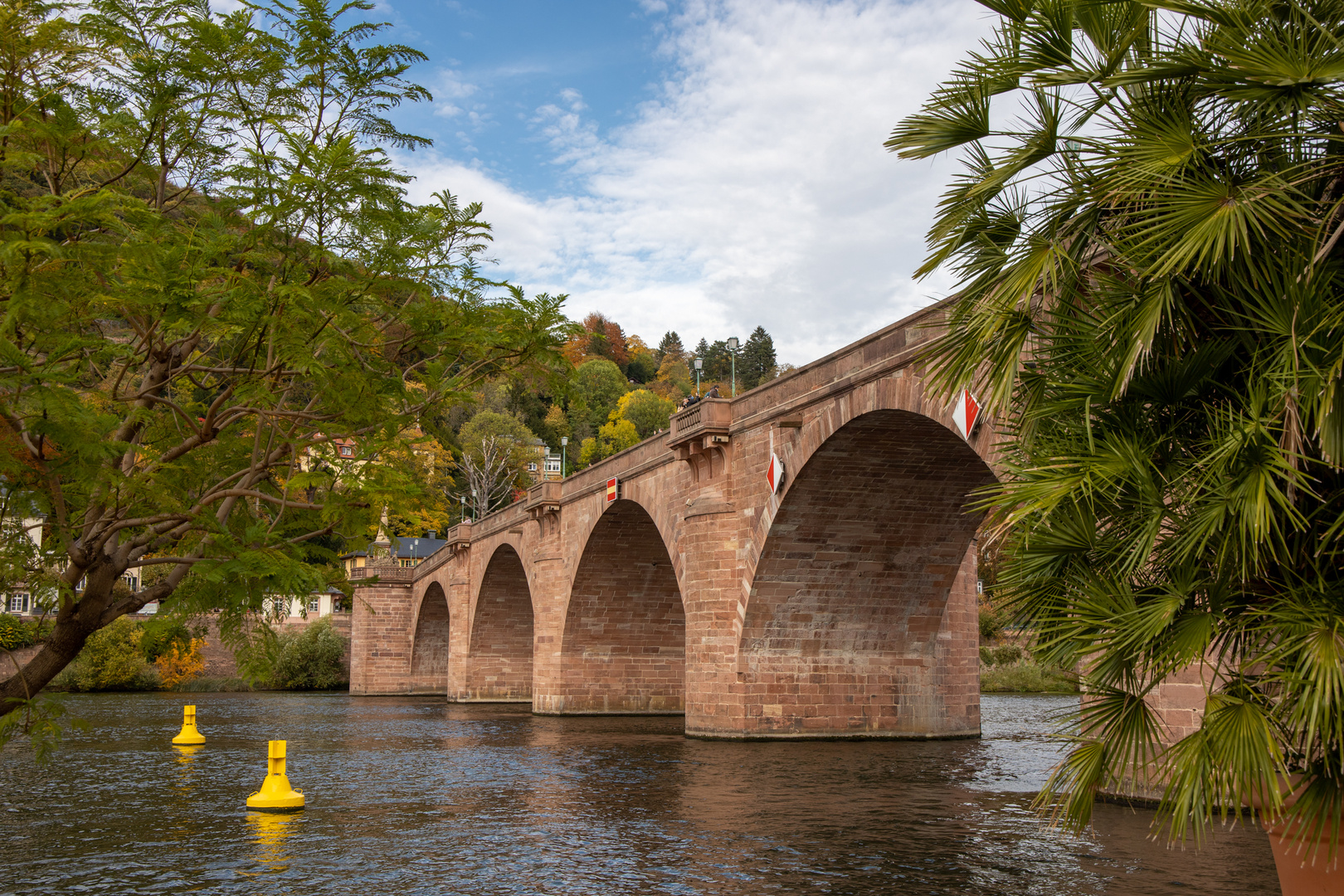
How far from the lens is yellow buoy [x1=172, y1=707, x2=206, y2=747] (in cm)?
2403

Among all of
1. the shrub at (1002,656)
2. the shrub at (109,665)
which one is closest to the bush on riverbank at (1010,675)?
the shrub at (1002,656)

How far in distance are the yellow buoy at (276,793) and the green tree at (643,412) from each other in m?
83.2

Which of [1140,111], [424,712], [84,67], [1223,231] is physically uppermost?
[84,67]

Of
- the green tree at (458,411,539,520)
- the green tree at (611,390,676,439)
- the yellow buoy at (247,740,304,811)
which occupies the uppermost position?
the green tree at (611,390,676,439)

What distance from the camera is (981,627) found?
51562 mm

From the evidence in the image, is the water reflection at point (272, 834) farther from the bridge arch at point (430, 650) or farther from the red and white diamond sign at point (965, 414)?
the bridge arch at point (430, 650)

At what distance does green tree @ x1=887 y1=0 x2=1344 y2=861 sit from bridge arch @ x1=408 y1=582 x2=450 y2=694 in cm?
5004

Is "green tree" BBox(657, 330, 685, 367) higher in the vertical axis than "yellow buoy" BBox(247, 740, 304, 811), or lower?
higher

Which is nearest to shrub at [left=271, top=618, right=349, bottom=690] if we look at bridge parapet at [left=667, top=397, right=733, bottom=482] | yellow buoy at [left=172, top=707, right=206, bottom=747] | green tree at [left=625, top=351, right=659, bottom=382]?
yellow buoy at [left=172, top=707, right=206, bottom=747]

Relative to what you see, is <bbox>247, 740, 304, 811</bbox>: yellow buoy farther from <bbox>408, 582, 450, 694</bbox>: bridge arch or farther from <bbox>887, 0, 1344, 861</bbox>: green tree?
<bbox>408, 582, 450, 694</bbox>: bridge arch

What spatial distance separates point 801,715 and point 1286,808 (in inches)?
650

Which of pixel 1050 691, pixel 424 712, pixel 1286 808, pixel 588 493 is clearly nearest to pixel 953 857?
pixel 1286 808

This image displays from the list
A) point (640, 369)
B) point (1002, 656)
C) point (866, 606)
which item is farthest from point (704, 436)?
point (640, 369)

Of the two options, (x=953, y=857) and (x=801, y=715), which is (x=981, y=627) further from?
(x=953, y=857)
